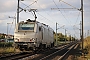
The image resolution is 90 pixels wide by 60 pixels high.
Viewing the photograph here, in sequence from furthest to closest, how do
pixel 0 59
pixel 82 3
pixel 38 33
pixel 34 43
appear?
pixel 82 3 < pixel 38 33 < pixel 34 43 < pixel 0 59

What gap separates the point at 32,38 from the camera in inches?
990

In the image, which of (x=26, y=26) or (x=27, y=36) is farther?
(x=26, y=26)

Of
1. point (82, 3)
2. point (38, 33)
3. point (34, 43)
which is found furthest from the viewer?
point (82, 3)

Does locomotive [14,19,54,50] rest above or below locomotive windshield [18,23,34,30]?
below

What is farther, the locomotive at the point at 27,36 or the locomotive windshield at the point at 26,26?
the locomotive windshield at the point at 26,26

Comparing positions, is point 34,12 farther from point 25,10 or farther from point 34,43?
point 34,43

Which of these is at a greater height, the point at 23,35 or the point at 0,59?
the point at 23,35

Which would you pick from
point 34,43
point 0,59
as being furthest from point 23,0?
point 0,59

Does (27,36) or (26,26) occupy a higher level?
(26,26)

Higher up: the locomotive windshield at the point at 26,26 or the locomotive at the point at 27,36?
the locomotive windshield at the point at 26,26

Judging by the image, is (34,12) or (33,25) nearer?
(33,25)

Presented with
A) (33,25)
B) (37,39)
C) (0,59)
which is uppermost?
(33,25)

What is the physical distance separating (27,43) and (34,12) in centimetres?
887

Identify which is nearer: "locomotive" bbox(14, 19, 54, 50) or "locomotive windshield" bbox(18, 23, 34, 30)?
"locomotive" bbox(14, 19, 54, 50)
